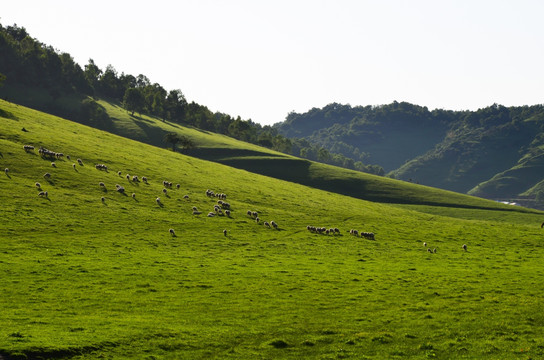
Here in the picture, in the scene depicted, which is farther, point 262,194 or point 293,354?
point 262,194

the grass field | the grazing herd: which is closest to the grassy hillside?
the grass field

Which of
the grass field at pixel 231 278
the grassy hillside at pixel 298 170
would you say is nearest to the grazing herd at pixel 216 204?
the grass field at pixel 231 278

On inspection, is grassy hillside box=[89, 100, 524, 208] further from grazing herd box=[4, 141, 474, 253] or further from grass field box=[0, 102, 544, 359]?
grazing herd box=[4, 141, 474, 253]

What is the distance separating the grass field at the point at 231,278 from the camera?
25.2 metres

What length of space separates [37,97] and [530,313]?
7658 inches

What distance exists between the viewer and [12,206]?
51906mm

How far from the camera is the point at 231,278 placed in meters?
39.2

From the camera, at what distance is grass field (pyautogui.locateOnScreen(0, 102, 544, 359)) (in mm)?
25203

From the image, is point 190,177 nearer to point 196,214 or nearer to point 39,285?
point 196,214

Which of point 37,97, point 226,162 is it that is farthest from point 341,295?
point 37,97

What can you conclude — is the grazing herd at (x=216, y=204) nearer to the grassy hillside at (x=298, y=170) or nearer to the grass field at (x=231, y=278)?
the grass field at (x=231, y=278)

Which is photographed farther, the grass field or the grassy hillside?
the grassy hillside

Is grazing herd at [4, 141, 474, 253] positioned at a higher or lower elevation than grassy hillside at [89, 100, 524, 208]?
lower

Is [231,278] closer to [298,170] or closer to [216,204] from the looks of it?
[216,204]
